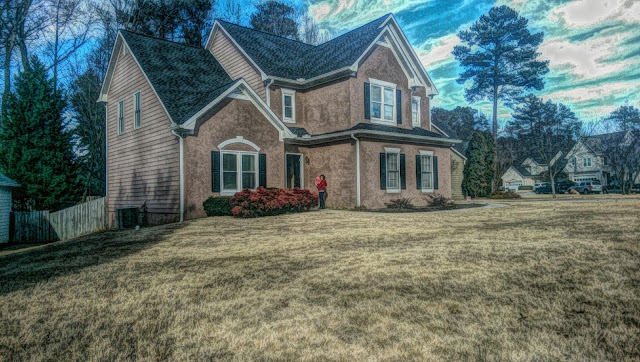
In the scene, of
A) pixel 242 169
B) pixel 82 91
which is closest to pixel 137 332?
pixel 242 169

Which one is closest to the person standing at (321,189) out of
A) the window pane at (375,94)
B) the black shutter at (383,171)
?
the black shutter at (383,171)

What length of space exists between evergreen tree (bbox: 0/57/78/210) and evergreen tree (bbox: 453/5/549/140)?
39913mm

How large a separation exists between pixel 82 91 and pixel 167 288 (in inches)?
978

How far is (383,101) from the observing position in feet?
65.7

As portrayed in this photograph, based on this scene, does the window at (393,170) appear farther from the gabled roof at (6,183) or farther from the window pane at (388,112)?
the gabled roof at (6,183)

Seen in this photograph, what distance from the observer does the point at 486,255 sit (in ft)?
23.7

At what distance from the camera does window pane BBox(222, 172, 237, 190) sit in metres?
16.1

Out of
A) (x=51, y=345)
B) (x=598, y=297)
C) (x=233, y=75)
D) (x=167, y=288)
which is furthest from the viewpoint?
(x=233, y=75)

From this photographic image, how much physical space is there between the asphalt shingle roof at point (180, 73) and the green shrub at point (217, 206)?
287cm

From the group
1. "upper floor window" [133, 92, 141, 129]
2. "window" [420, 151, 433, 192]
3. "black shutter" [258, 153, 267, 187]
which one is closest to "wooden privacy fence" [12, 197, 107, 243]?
"upper floor window" [133, 92, 141, 129]

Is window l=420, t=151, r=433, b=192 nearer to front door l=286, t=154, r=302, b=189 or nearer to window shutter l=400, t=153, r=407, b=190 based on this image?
window shutter l=400, t=153, r=407, b=190

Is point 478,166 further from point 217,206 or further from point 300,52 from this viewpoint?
point 217,206

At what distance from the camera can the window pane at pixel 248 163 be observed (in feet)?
54.4

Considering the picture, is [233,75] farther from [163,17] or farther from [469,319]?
[469,319]
